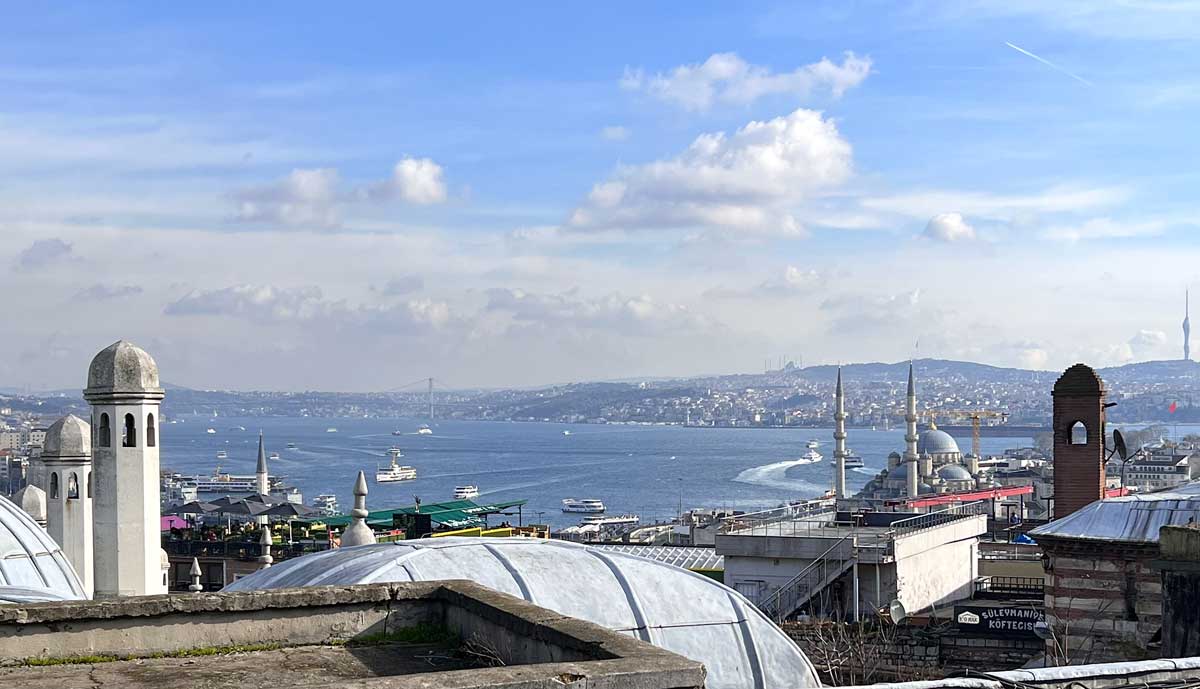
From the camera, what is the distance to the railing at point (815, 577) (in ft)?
93.6

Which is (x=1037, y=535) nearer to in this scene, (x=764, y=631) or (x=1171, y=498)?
(x=1171, y=498)

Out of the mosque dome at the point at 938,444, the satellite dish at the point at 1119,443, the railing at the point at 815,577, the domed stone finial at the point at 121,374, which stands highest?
the domed stone finial at the point at 121,374

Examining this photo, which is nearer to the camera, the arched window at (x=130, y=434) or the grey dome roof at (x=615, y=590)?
→ the grey dome roof at (x=615, y=590)

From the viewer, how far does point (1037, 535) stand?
52.9ft

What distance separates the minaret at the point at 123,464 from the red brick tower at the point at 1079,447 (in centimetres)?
1342

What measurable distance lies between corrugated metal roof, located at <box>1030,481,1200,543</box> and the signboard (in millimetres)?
5734

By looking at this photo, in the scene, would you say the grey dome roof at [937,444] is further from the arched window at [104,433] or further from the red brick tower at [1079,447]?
the arched window at [104,433]

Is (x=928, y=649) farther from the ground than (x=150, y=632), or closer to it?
closer to it

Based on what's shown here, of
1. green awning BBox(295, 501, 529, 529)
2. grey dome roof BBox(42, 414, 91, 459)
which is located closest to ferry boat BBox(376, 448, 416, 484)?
green awning BBox(295, 501, 529, 529)

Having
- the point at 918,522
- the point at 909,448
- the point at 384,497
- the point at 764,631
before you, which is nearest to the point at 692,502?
the point at 384,497

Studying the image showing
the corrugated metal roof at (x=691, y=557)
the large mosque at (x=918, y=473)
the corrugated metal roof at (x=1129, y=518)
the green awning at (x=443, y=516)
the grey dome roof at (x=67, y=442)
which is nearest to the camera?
the corrugated metal roof at (x=1129, y=518)

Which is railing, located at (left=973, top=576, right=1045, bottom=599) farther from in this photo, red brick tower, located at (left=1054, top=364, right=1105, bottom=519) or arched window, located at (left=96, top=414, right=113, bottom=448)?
arched window, located at (left=96, top=414, right=113, bottom=448)

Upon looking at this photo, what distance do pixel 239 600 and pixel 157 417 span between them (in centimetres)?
1361

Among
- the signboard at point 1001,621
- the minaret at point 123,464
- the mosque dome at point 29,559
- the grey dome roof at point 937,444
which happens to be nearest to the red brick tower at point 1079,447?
the signboard at point 1001,621
